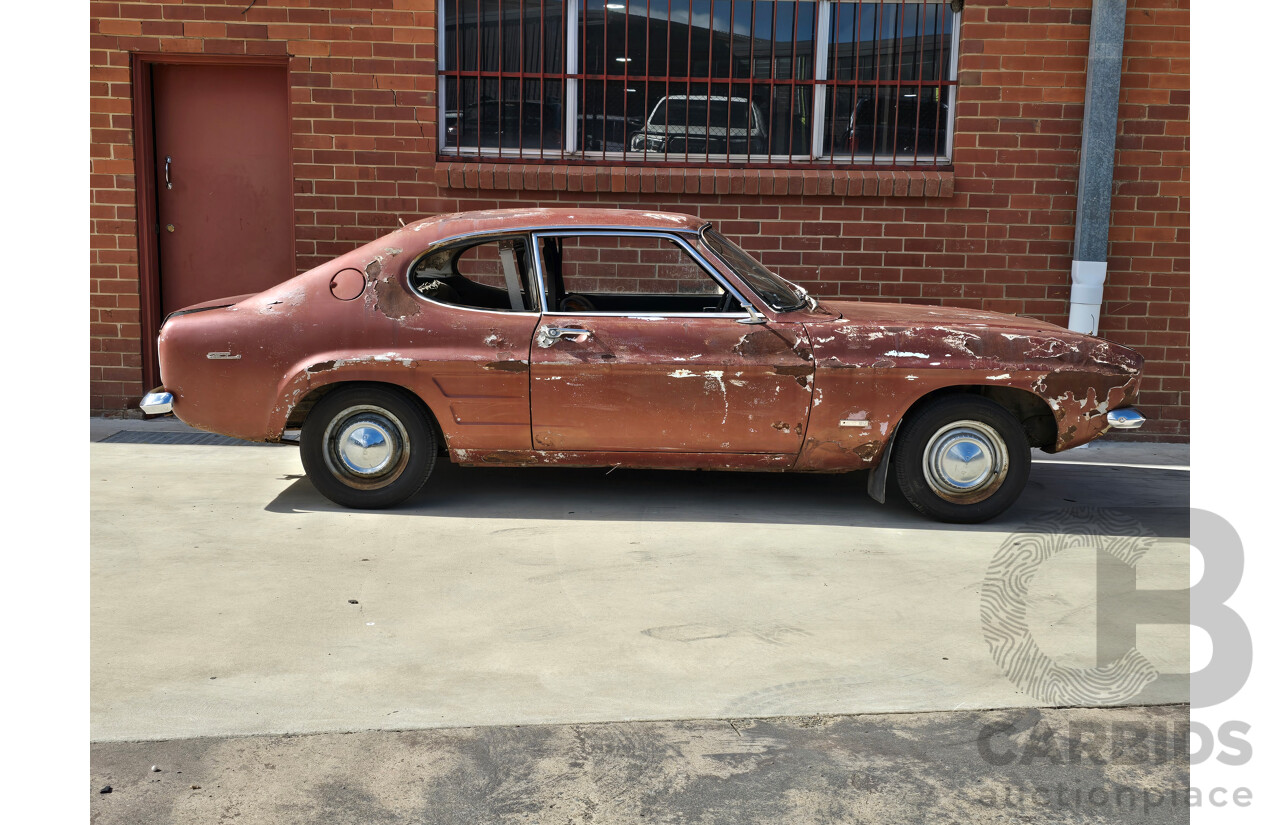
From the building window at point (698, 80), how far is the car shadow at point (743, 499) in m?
2.53

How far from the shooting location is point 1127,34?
25.2ft

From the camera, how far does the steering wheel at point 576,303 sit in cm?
577

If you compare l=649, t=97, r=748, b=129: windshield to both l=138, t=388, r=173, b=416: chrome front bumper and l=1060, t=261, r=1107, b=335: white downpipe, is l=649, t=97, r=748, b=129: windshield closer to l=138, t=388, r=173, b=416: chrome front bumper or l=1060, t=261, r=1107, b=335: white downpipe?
l=1060, t=261, r=1107, b=335: white downpipe

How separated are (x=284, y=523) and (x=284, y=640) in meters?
1.53

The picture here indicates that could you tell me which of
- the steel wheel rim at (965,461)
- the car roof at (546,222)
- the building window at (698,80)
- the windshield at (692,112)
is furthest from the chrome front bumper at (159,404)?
the windshield at (692,112)

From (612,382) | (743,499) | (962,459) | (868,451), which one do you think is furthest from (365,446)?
(962,459)

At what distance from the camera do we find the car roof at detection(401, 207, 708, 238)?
5.68 meters

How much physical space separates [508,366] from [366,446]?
0.82m

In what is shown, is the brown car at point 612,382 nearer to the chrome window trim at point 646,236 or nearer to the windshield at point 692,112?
the chrome window trim at point 646,236

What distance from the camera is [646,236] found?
5.69 m

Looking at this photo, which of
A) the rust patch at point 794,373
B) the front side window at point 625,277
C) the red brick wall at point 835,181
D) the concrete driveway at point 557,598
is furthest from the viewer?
the red brick wall at point 835,181

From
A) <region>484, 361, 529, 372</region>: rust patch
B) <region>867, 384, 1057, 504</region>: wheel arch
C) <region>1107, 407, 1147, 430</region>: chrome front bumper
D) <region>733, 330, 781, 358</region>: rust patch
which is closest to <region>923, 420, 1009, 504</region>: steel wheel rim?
<region>867, 384, 1057, 504</region>: wheel arch

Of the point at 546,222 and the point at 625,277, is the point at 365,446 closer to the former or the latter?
the point at 546,222

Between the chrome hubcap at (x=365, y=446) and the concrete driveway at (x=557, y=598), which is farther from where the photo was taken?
the chrome hubcap at (x=365, y=446)
